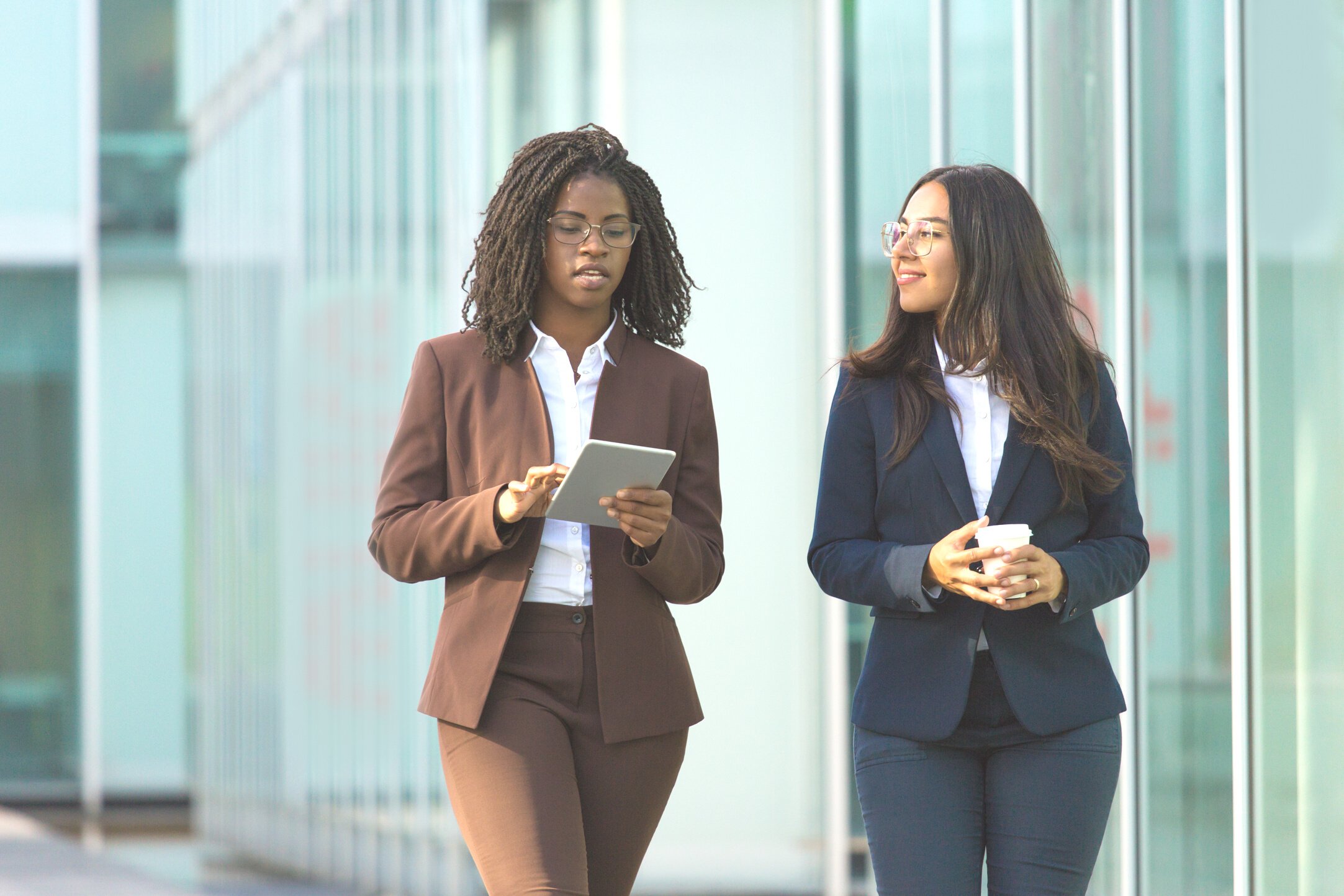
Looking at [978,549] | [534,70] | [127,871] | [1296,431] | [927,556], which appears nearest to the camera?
[978,549]

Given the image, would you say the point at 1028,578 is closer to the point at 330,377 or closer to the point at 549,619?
the point at 549,619

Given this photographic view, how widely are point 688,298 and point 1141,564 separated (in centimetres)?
92

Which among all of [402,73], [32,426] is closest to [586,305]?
[402,73]

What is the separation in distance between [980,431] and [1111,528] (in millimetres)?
274

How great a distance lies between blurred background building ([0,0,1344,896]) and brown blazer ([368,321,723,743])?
1.10 meters

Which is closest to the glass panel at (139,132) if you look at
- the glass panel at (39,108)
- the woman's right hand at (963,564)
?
the glass panel at (39,108)

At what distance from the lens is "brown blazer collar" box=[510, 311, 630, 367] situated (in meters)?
2.74

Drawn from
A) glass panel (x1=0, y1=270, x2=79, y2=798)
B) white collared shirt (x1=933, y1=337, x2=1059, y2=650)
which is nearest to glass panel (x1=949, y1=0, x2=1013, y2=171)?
white collared shirt (x1=933, y1=337, x2=1059, y2=650)

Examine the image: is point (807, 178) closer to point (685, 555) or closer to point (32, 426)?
point (685, 555)

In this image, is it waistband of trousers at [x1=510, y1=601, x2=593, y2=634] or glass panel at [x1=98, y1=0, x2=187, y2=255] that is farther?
glass panel at [x1=98, y1=0, x2=187, y2=255]

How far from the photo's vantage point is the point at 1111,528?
106 inches

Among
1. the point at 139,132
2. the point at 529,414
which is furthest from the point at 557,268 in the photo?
the point at 139,132

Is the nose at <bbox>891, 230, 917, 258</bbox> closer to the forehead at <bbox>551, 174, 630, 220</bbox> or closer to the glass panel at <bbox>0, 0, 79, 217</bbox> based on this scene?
the forehead at <bbox>551, 174, 630, 220</bbox>

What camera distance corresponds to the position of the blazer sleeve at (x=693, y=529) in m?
2.61
